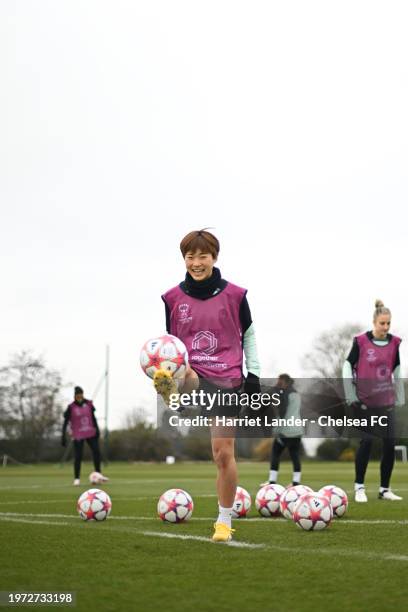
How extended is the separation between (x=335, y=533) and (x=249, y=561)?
1.93m

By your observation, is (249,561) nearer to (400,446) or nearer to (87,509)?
(87,509)

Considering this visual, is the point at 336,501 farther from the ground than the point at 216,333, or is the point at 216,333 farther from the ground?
the point at 216,333

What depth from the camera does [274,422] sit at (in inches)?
609

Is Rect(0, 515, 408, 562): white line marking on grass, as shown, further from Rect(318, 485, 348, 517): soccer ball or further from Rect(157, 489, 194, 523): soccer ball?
Rect(318, 485, 348, 517): soccer ball

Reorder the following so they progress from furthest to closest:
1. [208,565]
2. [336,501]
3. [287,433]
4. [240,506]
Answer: [287,433]
[240,506]
[336,501]
[208,565]

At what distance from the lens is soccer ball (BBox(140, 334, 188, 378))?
6.10 metres

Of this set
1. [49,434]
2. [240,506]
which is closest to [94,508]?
[240,506]

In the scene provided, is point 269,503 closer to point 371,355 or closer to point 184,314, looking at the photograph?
point 184,314

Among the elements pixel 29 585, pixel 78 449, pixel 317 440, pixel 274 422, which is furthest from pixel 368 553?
pixel 317 440

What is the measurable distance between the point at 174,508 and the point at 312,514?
1507mm

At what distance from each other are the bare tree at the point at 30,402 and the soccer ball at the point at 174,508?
44843 millimetres

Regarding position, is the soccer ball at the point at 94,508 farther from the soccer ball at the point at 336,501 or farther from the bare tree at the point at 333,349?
the bare tree at the point at 333,349

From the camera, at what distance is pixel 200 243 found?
21.7 ft

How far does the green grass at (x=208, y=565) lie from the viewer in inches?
160
